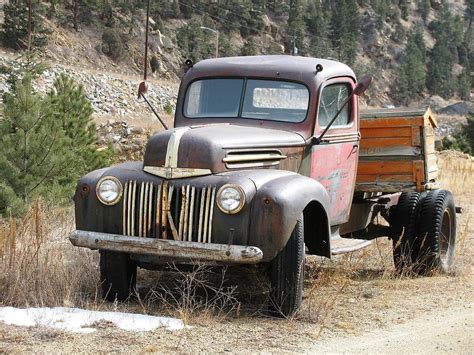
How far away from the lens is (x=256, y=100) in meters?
7.27

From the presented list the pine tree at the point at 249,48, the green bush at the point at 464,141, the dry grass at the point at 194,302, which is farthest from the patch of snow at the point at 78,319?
the pine tree at the point at 249,48

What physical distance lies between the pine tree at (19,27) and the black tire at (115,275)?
38.6 metres

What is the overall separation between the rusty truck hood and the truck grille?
143 mm

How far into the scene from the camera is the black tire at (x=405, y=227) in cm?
816

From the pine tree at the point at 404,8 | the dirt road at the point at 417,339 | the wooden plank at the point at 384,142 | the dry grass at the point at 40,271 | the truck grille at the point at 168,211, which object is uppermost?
the pine tree at the point at 404,8

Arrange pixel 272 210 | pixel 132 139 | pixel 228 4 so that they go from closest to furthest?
pixel 272 210 → pixel 132 139 → pixel 228 4

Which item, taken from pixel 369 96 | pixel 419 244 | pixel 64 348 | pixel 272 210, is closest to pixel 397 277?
pixel 419 244

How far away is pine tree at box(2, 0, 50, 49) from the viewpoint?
44.3 m

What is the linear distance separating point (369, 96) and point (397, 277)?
237 ft

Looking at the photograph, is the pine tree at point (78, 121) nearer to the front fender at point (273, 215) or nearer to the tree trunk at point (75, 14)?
the front fender at point (273, 215)

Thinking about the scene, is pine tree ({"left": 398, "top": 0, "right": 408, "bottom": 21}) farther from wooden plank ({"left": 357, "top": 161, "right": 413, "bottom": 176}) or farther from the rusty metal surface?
the rusty metal surface

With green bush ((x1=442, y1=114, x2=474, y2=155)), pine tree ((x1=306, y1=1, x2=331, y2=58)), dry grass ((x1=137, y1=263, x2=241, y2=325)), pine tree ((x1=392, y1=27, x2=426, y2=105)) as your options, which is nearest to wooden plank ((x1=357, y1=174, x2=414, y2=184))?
dry grass ((x1=137, y1=263, x2=241, y2=325))

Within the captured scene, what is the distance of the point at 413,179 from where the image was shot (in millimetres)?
8281

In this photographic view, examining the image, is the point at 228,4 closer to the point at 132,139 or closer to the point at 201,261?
the point at 132,139
